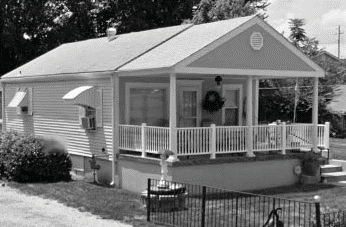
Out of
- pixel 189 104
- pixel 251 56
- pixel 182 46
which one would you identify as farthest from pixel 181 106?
pixel 251 56

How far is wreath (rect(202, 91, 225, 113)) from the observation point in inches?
747

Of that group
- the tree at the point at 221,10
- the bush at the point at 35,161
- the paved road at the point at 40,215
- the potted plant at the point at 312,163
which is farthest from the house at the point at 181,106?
the tree at the point at 221,10

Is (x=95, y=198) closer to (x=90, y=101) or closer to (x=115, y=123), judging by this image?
(x=115, y=123)

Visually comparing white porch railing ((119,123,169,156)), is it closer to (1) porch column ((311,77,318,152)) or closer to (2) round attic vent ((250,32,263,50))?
(2) round attic vent ((250,32,263,50))

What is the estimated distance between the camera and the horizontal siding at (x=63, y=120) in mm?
17250

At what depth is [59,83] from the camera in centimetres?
1973

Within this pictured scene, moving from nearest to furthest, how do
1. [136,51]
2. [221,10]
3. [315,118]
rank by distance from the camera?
[136,51] → [315,118] → [221,10]

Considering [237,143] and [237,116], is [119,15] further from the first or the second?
[237,143]

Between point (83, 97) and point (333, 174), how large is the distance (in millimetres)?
8046

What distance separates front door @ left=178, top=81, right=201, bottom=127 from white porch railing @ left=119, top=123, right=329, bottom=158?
2717mm

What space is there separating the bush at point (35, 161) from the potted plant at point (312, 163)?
715cm

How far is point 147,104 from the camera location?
59.2 feet

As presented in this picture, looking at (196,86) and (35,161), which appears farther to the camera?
(196,86)

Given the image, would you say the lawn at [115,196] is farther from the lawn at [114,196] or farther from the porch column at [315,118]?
the porch column at [315,118]
